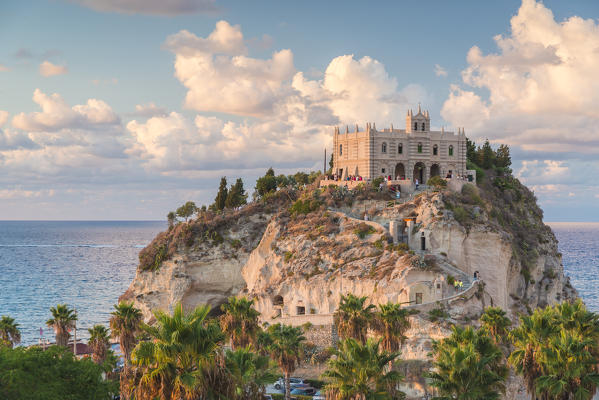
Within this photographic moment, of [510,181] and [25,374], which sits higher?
[510,181]

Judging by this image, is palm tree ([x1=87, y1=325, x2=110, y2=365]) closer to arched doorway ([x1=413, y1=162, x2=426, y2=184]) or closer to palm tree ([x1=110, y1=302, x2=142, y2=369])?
palm tree ([x1=110, y1=302, x2=142, y2=369])

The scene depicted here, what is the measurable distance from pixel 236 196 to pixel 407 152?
3387 cm

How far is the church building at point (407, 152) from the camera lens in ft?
308

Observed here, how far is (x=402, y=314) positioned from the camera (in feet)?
144

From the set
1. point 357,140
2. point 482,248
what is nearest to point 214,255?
point 357,140

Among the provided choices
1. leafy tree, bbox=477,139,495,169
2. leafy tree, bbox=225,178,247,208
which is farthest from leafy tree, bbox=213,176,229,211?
leafy tree, bbox=477,139,495,169

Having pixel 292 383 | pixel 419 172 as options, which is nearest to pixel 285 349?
pixel 292 383

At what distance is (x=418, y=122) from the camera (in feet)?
314

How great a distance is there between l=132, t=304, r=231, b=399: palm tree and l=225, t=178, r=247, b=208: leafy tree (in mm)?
86052

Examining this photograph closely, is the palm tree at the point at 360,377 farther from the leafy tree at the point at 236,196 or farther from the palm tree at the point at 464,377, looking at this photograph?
the leafy tree at the point at 236,196

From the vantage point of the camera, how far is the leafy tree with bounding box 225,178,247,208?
10925 cm

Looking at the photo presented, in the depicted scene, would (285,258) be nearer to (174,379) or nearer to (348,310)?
(348,310)

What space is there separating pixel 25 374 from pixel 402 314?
26.2 metres

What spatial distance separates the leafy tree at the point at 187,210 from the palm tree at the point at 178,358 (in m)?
Result: 96.6
